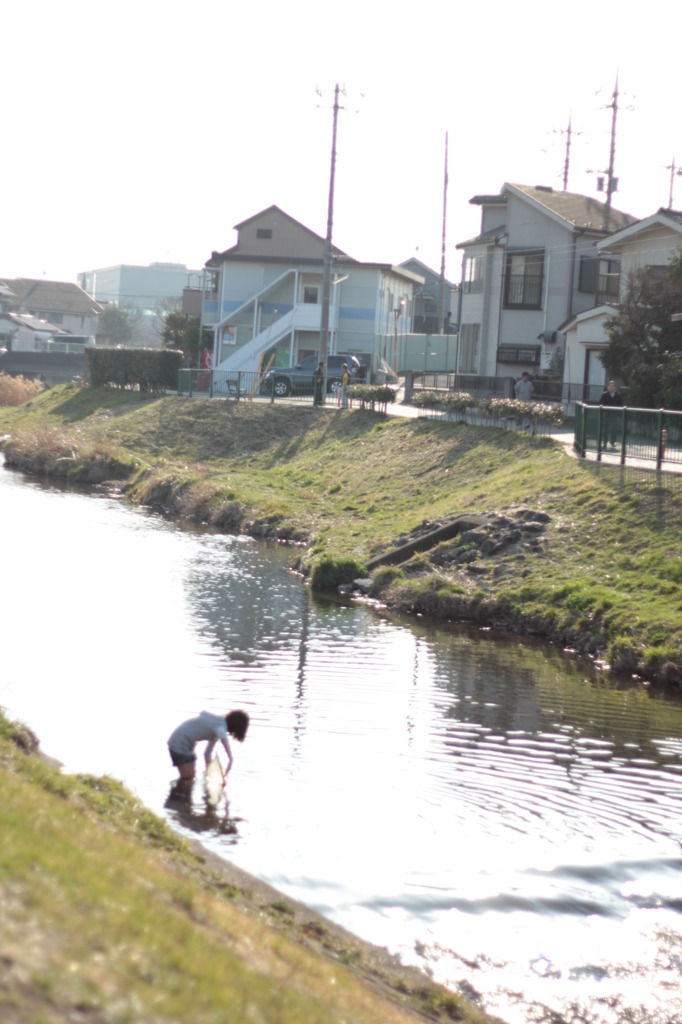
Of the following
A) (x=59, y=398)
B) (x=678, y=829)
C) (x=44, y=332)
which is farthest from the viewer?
(x=44, y=332)

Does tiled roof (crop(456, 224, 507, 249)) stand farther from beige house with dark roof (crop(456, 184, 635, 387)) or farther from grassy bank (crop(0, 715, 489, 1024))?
grassy bank (crop(0, 715, 489, 1024))

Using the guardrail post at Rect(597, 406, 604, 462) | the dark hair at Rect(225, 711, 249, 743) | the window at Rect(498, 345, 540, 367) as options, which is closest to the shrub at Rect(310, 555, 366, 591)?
the guardrail post at Rect(597, 406, 604, 462)

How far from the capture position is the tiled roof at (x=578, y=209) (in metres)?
45.0

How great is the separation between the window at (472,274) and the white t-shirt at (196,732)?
40070 mm

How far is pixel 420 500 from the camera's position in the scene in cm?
2912

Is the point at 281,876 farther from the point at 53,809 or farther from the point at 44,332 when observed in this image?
the point at 44,332

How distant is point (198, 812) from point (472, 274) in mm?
41830

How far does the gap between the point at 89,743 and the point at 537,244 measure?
37898mm

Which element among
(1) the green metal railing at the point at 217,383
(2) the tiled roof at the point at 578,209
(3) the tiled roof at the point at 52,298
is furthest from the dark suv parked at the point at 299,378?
(3) the tiled roof at the point at 52,298

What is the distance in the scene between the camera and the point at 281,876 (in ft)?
28.0

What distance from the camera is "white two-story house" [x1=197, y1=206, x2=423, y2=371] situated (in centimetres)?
5825

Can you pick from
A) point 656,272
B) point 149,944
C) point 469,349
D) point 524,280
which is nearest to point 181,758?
point 149,944

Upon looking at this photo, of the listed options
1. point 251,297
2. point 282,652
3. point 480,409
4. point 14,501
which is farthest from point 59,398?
point 282,652

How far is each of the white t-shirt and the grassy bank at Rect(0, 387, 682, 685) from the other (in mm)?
8350
